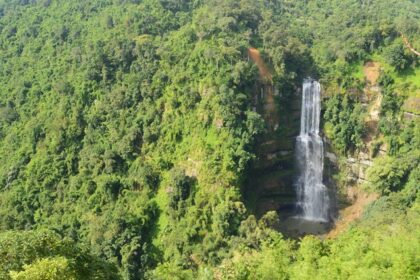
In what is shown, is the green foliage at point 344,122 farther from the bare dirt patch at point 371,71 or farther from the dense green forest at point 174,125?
the bare dirt patch at point 371,71

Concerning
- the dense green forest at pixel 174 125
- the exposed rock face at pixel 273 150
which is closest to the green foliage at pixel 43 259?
the dense green forest at pixel 174 125

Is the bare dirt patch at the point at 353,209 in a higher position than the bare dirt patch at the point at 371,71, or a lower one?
lower

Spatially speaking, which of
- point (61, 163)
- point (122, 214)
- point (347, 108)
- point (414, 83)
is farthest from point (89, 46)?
point (414, 83)

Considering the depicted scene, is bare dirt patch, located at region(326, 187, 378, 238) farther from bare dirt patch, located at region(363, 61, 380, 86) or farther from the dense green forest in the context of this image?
bare dirt patch, located at region(363, 61, 380, 86)

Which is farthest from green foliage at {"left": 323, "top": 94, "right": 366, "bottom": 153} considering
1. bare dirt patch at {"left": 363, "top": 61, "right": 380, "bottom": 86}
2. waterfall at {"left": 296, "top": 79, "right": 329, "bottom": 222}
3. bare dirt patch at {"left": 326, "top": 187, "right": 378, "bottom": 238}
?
bare dirt patch at {"left": 326, "top": 187, "right": 378, "bottom": 238}

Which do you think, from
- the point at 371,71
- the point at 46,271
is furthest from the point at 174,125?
the point at 46,271

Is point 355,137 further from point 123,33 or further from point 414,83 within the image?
point 123,33

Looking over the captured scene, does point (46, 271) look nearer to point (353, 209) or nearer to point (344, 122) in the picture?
point (353, 209)
